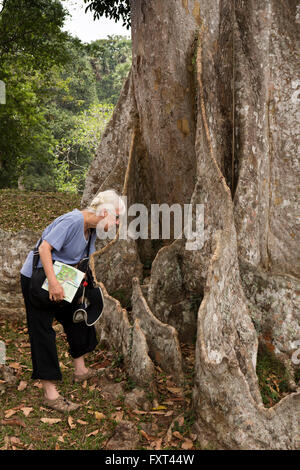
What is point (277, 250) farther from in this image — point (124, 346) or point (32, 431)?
point (32, 431)

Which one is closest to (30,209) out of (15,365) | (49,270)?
(15,365)

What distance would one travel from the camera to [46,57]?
14734mm

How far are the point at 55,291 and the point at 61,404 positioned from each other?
1.16 meters

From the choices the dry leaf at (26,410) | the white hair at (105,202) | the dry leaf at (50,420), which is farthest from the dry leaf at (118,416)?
the white hair at (105,202)

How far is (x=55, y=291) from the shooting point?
155 inches

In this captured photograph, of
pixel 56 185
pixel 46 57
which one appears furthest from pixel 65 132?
pixel 46 57

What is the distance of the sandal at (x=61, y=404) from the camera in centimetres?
419

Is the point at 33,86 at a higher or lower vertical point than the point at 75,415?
higher

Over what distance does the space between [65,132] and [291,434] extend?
30097mm

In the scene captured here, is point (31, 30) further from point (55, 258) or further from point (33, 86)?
point (55, 258)

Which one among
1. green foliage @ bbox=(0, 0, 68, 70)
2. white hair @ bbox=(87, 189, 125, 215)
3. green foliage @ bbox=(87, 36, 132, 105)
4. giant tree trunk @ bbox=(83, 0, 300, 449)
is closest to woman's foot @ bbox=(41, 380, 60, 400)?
giant tree trunk @ bbox=(83, 0, 300, 449)

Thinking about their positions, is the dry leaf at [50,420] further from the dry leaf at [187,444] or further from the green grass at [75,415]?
the dry leaf at [187,444]

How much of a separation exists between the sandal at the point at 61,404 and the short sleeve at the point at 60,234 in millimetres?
1525

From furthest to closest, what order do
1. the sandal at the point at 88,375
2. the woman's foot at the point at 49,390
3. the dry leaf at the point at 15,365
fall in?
the dry leaf at the point at 15,365
the sandal at the point at 88,375
the woman's foot at the point at 49,390
